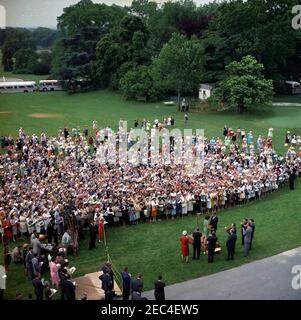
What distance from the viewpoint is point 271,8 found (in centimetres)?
5025

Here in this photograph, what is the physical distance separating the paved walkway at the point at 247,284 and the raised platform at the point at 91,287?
1.30m

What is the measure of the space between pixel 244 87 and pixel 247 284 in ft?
94.5

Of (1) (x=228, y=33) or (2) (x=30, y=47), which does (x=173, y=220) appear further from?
(2) (x=30, y=47)

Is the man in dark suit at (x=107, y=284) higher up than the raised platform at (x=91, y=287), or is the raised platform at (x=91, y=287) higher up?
the man in dark suit at (x=107, y=284)

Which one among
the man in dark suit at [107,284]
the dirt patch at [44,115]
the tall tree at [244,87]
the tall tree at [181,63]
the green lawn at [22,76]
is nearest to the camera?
the man in dark suit at [107,284]

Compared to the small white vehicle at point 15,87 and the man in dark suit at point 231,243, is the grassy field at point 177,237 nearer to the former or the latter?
the man in dark suit at point 231,243

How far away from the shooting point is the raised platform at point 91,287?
49.4 feet

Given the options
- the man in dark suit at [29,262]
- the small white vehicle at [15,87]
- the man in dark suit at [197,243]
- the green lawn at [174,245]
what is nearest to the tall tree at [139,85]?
the small white vehicle at [15,87]

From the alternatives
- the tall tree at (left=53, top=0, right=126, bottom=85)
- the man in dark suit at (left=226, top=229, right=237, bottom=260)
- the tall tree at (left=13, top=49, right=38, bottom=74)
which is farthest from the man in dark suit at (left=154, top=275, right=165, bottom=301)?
the tall tree at (left=13, top=49, right=38, bottom=74)

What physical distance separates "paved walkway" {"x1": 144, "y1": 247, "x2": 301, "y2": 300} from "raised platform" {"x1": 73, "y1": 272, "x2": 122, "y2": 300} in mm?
1305

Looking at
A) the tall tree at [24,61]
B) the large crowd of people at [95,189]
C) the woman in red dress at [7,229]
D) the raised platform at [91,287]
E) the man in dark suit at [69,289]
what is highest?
the tall tree at [24,61]

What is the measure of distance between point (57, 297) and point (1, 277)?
1790 millimetres

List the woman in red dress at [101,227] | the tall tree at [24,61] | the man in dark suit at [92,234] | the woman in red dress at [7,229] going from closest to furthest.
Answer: the man in dark suit at [92,234], the woman in red dress at [7,229], the woman in red dress at [101,227], the tall tree at [24,61]
